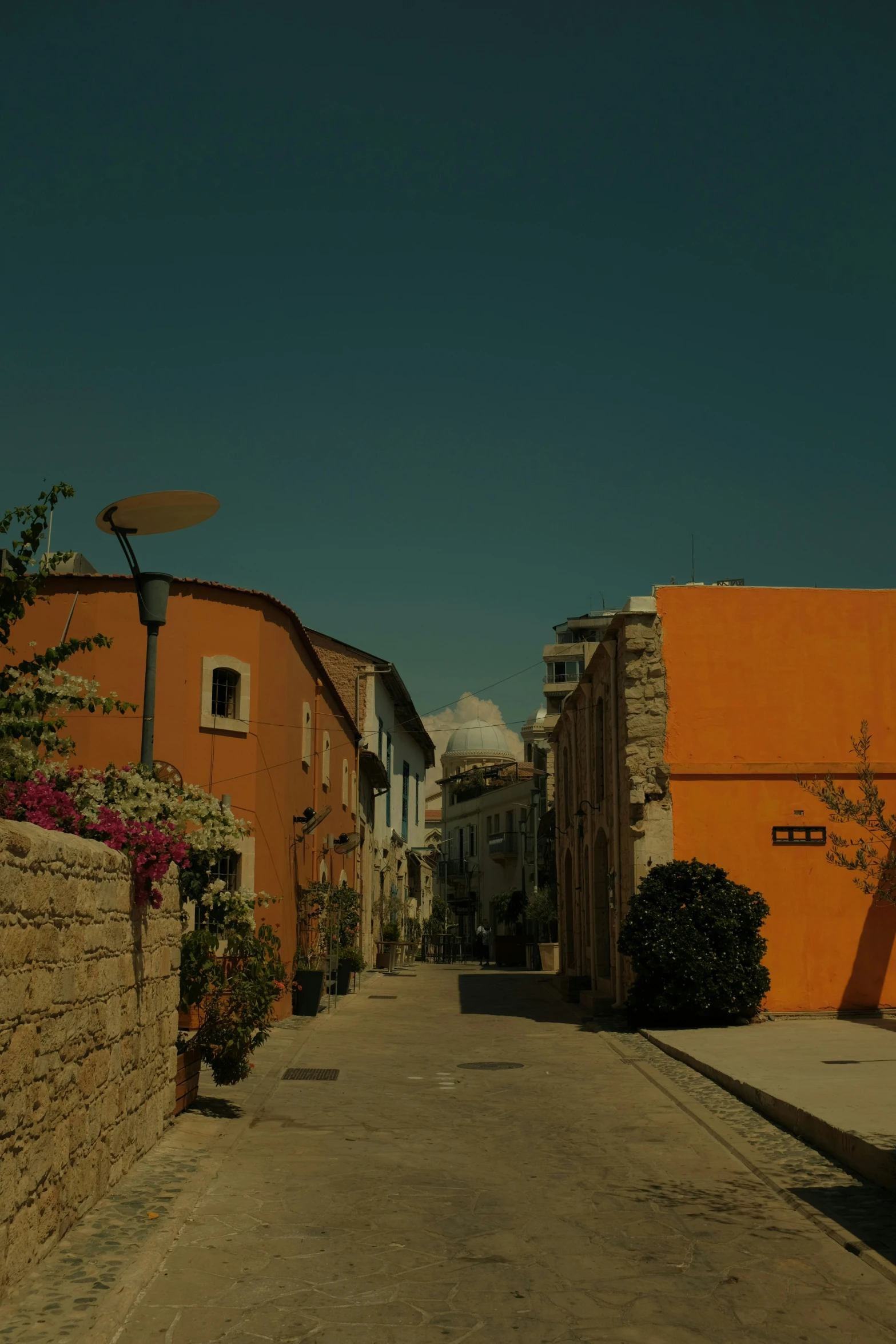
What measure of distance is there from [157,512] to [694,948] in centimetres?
992

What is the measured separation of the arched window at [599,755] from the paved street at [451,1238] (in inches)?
410

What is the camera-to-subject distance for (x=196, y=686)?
1731 cm

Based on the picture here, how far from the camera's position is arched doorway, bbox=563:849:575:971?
25891 mm

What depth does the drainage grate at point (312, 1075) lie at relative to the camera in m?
11.9

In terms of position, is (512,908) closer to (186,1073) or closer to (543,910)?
(543,910)

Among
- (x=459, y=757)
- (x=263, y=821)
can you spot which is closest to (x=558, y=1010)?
(x=263, y=821)

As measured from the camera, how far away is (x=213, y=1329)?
A: 4852 mm

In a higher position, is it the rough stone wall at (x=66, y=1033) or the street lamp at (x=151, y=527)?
the street lamp at (x=151, y=527)

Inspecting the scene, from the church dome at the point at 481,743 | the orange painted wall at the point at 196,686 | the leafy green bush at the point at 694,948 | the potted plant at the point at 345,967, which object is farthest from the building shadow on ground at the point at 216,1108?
the church dome at the point at 481,743

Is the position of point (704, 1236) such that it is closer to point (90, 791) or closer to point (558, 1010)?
point (90, 791)

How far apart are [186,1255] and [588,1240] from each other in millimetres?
2067

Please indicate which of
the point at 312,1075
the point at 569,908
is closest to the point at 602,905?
the point at 569,908

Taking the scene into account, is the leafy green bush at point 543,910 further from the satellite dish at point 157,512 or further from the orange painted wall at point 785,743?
the satellite dish at point 157,512

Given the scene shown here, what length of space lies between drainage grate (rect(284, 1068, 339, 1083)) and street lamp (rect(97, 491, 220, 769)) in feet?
14.7
